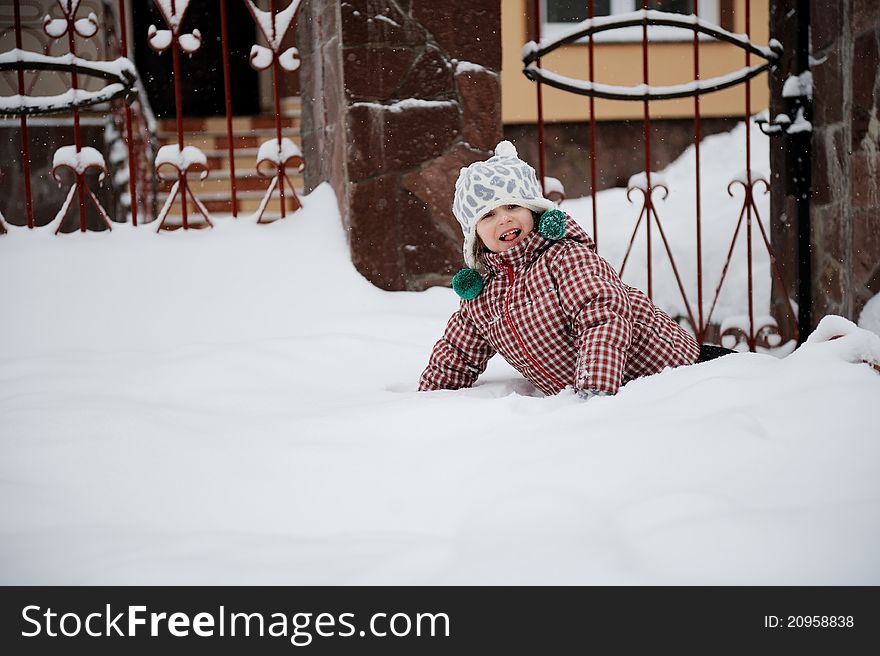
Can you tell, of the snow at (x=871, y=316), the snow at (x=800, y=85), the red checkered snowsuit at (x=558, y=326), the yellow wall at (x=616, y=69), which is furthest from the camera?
the yellow wall at (x=616, y=69)

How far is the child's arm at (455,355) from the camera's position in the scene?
213cm

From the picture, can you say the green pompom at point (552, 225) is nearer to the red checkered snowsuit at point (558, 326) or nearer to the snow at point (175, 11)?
the red checkered snowsuit at point (558, 326)

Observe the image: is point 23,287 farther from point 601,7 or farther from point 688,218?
point 601,7

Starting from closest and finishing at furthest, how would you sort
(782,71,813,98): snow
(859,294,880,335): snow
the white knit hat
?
the white knit hat
(859,294,880,335): snow
(782,71,813,98): snow

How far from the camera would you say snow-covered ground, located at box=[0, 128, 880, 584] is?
1.04m

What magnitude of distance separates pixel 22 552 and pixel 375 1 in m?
2.38

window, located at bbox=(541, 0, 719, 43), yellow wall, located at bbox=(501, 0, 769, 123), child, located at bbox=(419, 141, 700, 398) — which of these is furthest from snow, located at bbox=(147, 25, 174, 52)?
window, located at bbox=(541, 0, 719, 43)

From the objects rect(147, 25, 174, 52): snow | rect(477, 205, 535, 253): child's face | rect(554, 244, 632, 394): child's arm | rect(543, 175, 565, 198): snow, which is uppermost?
rect(147, 25, 174, 52): snow

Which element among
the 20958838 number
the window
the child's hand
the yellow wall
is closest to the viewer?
the 20958838 number

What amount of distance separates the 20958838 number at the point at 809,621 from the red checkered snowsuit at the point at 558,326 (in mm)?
836

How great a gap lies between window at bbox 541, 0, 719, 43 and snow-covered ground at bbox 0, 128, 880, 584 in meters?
6.69

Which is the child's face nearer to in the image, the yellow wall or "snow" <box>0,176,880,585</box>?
"snow" <box>0,176,880,585</box>

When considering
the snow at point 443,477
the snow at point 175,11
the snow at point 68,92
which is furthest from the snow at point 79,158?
the snow at point 443,477

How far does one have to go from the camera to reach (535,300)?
77.4 inches
